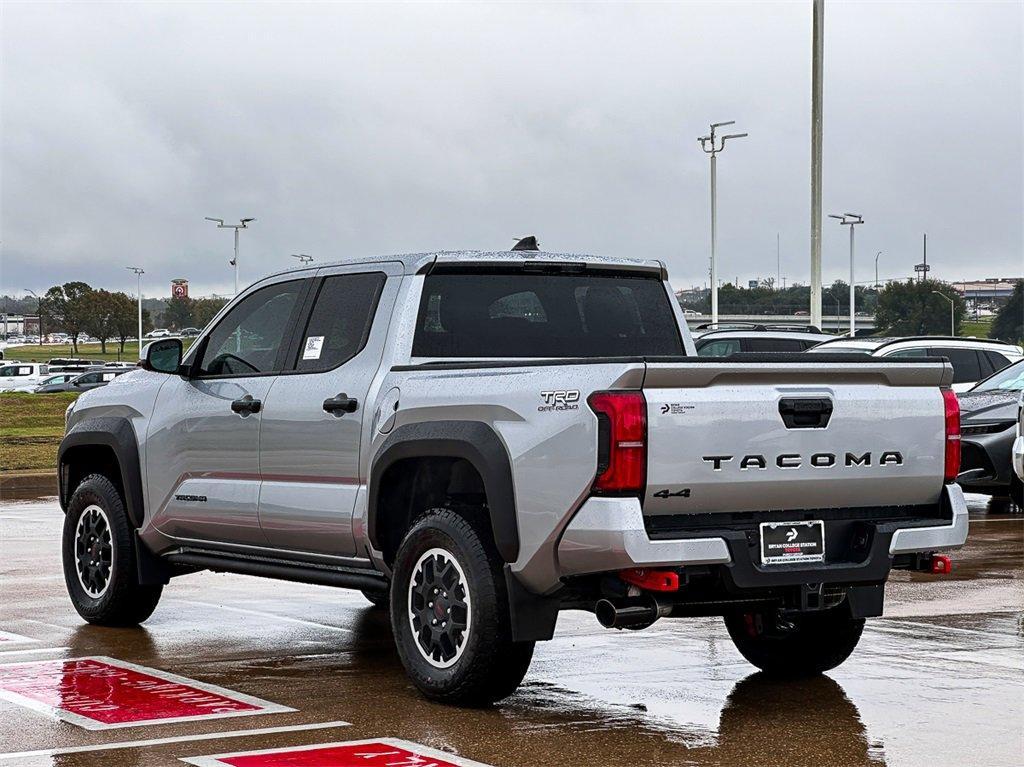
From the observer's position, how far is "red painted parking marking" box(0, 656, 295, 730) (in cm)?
714

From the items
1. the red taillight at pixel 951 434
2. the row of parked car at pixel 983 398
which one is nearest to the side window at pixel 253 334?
the red taillight at pixel 951 434

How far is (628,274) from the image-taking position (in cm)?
877

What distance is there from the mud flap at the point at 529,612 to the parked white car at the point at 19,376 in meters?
69.6

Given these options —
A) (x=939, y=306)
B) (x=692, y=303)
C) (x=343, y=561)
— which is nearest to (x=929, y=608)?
(x=343, y=561)

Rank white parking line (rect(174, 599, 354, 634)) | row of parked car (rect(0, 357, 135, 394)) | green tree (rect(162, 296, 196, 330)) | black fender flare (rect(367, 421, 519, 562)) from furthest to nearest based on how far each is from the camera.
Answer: green tree (rect(162, 296, 196, 330)) < row of parked car (rect(0, 357, 135, 394)) < white parking line (rect(174, 599, 354, 634)) < black fender flare (rect(367, 421, 519, 562))

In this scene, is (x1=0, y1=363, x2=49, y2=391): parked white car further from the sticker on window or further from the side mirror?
the sticker on window

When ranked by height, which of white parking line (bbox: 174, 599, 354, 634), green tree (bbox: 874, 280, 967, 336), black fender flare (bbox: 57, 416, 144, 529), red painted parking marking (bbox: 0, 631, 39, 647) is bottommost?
white parking line (bbox: 174, 599, 354, 634)

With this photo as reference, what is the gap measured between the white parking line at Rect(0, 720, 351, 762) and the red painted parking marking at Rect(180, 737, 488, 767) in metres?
0.32

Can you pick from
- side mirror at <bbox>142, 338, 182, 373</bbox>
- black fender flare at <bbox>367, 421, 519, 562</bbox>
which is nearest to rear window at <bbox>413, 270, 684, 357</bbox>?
black fender flare at <bbox>367, 421, 519, 562</bbox>

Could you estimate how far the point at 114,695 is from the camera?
25.0 ft

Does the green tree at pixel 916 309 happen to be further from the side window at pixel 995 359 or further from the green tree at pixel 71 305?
the side window at pixel 995 359

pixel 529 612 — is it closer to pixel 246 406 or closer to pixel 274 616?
pixel 246 406

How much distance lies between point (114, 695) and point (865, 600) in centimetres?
338

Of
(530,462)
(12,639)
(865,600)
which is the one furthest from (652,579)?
(12,639)
